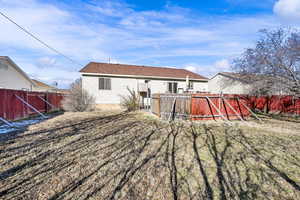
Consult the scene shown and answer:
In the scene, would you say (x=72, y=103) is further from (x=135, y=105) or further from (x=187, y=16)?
(x=187, y=16)

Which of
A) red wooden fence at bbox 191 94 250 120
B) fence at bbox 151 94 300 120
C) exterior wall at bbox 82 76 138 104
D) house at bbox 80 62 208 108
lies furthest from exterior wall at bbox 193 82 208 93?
red wooden fence at bbox 191 94 250 120

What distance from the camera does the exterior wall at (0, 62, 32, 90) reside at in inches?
586

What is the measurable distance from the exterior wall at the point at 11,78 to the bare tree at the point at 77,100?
27.5 ft

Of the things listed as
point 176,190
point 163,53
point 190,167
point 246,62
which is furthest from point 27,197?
point 163,53

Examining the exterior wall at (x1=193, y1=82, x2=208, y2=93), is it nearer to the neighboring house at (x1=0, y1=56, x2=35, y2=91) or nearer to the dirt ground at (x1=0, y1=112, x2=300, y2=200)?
the dirt ground at (x1=0, y1=112, x2=300, y2=200)

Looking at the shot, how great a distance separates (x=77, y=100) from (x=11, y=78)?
10.4m

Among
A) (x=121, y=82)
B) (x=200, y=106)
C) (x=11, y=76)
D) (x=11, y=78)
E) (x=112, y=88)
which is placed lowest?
(x=200, y=106)

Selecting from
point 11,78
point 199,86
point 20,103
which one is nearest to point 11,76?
point 11,78

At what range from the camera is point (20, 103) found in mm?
8914

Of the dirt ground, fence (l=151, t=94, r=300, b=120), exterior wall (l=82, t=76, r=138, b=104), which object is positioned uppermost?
exterior wall (l=82, t=76, r=138, b=104)

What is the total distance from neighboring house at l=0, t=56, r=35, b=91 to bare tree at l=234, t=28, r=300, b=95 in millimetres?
21441

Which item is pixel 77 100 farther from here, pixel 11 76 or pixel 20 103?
pixel 11 76

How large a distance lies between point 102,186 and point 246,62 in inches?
448

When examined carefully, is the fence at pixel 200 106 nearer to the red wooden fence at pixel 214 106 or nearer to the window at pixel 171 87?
the red wooden fence at pixel 214 106
